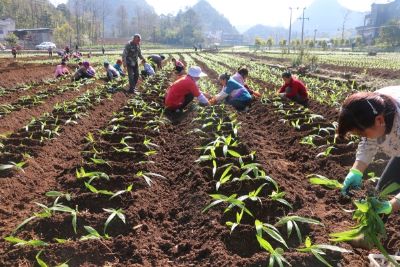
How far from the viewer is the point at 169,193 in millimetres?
4406

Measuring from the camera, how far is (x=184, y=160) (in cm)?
535

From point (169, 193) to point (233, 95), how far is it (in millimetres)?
4436

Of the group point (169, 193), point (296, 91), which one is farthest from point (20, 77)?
point (169, 193)

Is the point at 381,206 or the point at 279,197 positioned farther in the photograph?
the point at 279,197

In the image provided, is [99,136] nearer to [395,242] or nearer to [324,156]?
[324,156]

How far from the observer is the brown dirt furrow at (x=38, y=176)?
151 inches

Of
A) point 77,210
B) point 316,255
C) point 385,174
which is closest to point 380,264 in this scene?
point 316,255

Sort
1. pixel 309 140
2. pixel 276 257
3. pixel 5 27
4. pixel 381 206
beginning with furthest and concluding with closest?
pixel 5 27 < pixel 309 140 < pixel 276 257 < pixel 381 206

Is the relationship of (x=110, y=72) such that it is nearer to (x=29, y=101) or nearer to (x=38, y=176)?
(x=29, y=101)

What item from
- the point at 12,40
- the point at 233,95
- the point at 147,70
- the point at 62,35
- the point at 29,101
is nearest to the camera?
the point at 233,95

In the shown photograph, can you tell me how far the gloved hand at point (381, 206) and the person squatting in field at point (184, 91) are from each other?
5.97m

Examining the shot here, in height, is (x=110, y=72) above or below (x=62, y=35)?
below

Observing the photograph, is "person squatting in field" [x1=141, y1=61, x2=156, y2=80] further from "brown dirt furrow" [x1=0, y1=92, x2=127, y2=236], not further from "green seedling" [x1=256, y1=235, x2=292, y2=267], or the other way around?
"green seedling" [x1=256, y1=235, x2=292, y2=267]

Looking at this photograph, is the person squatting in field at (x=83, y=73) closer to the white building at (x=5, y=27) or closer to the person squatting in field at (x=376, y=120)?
the person squatting in field at (x=376, y=120)
